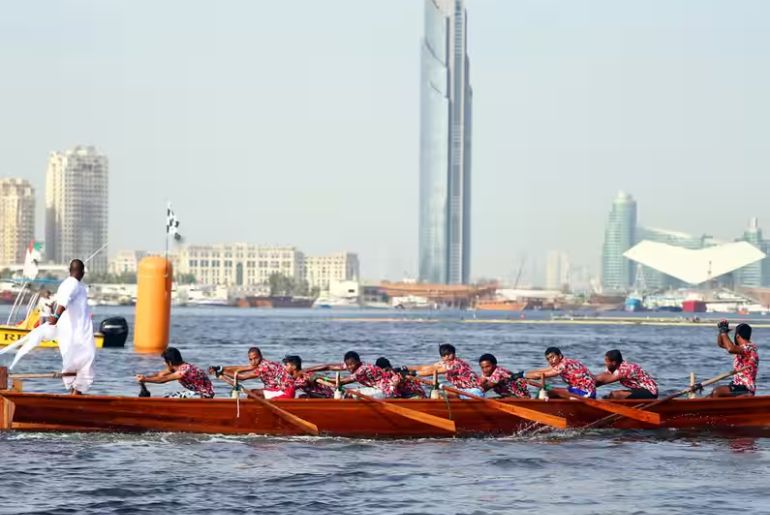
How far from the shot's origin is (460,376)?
2448 cm

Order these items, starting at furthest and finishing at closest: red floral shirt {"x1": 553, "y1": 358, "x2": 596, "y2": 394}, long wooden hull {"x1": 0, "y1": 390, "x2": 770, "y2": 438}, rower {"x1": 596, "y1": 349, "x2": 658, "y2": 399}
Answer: rower {"x1": 596, "y1": 349, "x2": 658, "y2": 399} → red floral shirt {"x1": 553, "y1": 358, "x2": 596, "y2": 394} → long wooden hull {"x1": 0, "y1": 390, "x2": 770, "y2": 438}

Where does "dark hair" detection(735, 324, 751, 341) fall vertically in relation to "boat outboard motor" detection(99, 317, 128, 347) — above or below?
above

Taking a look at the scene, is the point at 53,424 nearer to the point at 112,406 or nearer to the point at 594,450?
the point at 112,406

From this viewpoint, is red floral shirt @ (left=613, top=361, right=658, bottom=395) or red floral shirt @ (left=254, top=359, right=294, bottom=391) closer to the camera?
red floral shirt @ (left=254, top=359, right=294, bottom=391)

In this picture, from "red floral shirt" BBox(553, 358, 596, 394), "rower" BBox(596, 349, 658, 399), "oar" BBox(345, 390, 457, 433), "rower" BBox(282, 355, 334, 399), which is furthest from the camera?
"rower" BBox(596, 349, 658, 399)

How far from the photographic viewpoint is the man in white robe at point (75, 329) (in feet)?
70.1

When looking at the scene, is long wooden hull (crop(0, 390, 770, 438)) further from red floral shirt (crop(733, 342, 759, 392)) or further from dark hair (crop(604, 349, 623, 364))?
dark hair (crop(604, 349, 623, 364))

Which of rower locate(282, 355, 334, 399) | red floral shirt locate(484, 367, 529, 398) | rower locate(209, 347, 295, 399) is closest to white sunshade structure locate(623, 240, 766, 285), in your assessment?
red floral shirt locate(484, 367, 529, 398)

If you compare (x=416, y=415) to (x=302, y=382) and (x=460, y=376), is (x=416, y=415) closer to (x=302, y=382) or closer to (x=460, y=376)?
(x=460, y=376)

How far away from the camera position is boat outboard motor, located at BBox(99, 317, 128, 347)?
173 feet

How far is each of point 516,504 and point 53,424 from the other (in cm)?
807

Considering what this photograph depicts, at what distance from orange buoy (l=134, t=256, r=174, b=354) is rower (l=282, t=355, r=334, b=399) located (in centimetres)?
2389

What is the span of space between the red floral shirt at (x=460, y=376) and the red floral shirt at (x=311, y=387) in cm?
204

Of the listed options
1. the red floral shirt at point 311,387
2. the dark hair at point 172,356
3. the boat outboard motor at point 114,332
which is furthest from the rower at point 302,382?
the boat outboard motor at point 114,332
